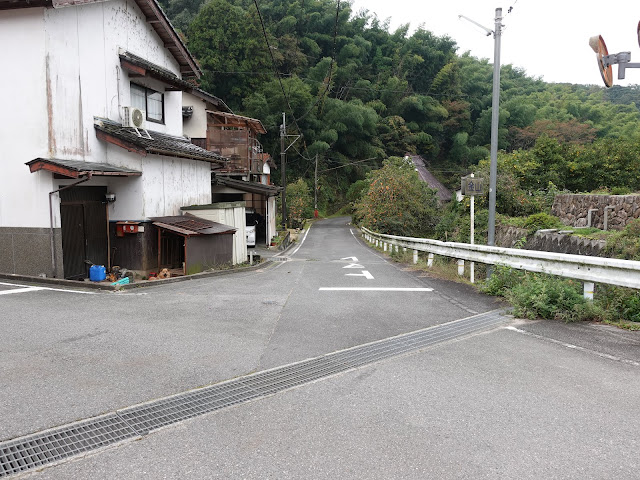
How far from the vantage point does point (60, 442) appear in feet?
10.9

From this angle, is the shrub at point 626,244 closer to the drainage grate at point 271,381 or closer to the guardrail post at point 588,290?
the guardrail post at point 588,290

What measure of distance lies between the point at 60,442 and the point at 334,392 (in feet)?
7.19

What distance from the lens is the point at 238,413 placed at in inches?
148

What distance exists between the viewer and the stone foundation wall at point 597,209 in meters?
12.8

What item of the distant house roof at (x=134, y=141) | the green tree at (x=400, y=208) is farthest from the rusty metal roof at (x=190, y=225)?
the green tree at (x=400, y=208)

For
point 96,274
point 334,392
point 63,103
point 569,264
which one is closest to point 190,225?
point 96,274

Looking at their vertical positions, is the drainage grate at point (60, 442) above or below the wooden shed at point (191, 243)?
below

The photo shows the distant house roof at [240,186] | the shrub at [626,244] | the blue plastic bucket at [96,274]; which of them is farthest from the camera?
the distant house roof at [240,186]

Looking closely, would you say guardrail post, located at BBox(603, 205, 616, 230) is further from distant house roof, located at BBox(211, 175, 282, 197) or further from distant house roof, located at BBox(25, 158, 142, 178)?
distant house roof, located at BBox(211, 175, 282, 197)

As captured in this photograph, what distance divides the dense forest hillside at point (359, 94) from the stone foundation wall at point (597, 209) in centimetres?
3653

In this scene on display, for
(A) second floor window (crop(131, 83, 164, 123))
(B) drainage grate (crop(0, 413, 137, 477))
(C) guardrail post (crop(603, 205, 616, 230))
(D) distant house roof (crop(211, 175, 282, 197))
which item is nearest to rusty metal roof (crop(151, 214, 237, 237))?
(A) second floor window (crop(131, 83, 164, 123))

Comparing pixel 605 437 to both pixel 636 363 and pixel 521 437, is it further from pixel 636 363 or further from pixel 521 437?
pixel 636 363

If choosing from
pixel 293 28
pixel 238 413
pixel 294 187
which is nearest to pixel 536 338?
pixel 238 413

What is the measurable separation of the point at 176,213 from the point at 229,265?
7.92 ft
